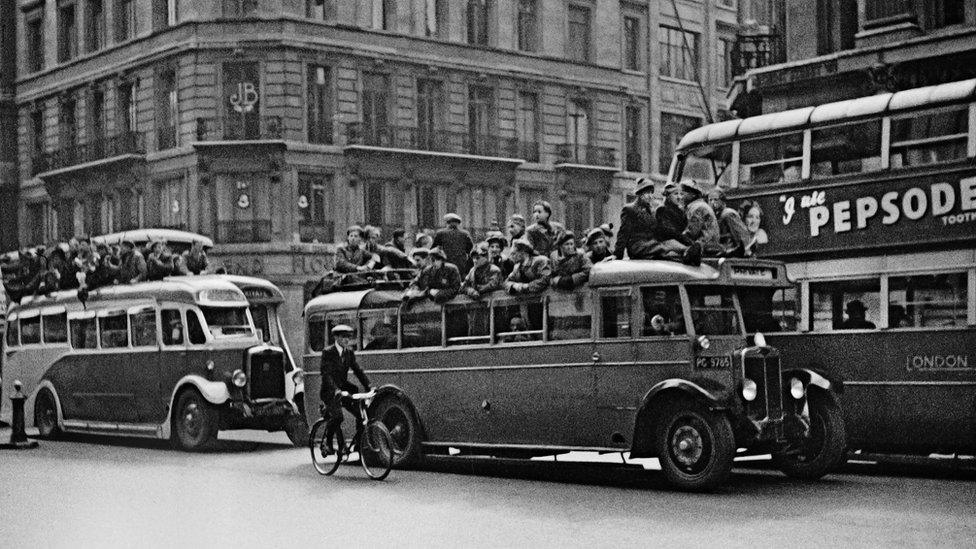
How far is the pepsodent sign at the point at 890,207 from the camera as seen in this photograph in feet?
50.8

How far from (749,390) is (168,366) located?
11475 mm

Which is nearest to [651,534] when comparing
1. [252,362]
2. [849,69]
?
[252,362]

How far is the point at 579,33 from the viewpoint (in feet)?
158

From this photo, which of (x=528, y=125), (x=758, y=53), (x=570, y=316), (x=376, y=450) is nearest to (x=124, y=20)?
(x=528, y=125)

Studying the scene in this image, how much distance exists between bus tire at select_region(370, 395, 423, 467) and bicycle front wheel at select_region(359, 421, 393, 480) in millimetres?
1064

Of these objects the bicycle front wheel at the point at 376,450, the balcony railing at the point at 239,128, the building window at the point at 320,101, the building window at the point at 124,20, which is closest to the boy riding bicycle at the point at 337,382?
the bicycle front wheel at the point at 376,450

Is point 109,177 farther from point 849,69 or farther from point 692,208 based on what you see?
point 692,208

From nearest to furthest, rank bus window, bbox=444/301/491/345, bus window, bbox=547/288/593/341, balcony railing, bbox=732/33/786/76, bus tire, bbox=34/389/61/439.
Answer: bus window, bbox=547/288/593/341
bus window, bbox=444/301/491/345
bus tire, bbox=34/389/61/439
balcony railing, bbox=732/33/786/76

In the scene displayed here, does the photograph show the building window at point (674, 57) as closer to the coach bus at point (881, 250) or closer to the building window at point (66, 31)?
the building window at point (66, 31)

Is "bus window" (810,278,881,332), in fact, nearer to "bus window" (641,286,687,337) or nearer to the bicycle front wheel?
"bus window" (641,286,687,337)

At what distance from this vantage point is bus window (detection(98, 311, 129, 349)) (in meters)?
23.4

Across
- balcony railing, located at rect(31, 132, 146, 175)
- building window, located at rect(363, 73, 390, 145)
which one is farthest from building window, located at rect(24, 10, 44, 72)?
building window, located at rect(363, 73, 390, 145)

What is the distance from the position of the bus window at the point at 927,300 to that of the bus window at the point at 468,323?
487 centimetres

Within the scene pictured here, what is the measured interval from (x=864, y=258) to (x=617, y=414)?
151 inches
